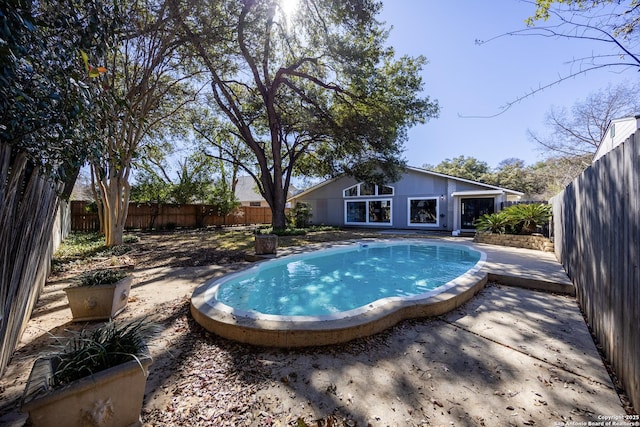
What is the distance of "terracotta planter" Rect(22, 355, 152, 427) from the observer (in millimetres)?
1372

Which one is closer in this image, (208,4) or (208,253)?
(208,4)

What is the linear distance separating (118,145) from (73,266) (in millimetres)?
3655

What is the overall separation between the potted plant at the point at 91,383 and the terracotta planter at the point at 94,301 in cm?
185

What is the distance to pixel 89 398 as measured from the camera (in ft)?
4.92

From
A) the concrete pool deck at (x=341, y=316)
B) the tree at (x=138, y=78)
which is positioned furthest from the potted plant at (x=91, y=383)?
the tree at (x=138, y=78)

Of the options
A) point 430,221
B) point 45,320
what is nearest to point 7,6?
point 45,320

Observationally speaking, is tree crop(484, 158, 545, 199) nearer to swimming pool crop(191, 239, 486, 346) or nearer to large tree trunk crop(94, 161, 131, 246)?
swimming pool crop(191, 239, 486, 346)

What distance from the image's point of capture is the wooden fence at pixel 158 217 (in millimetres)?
14125

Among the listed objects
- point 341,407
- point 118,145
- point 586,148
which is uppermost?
point 586,148

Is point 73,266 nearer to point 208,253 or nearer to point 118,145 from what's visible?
point 208,253

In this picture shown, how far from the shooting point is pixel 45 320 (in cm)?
337

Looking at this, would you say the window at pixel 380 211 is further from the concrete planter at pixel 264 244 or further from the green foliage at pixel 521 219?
the concrete planter at pixel 264 244

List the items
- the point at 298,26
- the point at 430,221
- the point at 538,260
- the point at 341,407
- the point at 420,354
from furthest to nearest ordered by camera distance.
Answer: the point at 430,221
the point at 298,26
the point at 538,260
the point at 420,354
the point at 341,407

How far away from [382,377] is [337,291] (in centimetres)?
352
